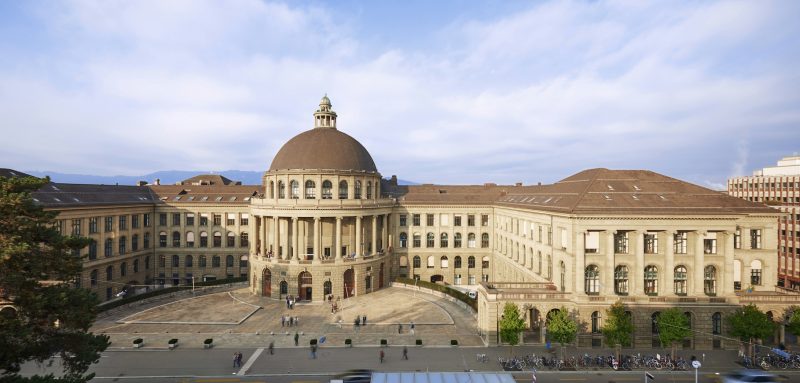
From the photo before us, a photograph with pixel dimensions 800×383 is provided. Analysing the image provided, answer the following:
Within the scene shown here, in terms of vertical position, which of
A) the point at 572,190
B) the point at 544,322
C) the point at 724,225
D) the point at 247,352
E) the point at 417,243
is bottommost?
the point at 247,352

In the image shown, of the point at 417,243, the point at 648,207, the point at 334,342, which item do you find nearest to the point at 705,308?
the point at 648,207

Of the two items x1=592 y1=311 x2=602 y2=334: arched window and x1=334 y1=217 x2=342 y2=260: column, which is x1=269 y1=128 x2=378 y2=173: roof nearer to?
x1=334 y1=217 x2=342 y2=260: column

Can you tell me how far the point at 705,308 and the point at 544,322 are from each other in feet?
59.7

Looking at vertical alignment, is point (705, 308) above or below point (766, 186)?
below

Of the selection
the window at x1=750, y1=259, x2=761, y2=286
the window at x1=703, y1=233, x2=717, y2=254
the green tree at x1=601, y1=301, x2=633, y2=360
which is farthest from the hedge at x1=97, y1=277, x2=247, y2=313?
the window at x1=750, y1=259, x2=761, y2=286

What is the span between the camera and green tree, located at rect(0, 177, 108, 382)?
841 inches

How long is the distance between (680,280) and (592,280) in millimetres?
10446

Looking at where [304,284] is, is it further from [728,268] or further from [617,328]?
[728,268]

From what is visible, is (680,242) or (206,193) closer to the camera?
(680,242)

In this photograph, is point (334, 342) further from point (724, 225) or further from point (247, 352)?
point (724, 225)

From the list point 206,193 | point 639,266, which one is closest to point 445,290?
point 639,266

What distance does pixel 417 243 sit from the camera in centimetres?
8450

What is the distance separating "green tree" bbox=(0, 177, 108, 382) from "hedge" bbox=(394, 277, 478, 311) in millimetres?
48308

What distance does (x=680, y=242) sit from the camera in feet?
156
